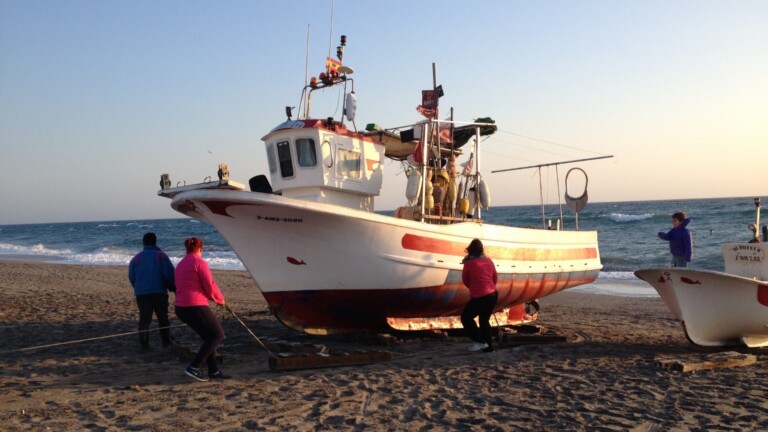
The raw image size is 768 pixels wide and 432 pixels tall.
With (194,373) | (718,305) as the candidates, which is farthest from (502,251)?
(194,373)

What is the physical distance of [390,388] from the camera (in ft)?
21.4

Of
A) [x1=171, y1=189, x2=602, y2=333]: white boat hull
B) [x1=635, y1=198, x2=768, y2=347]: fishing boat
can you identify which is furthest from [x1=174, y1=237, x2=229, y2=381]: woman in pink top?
[x1=635, y1=198, x2=768, y2=347]: fishing boat

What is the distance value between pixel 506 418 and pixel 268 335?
19.5ft

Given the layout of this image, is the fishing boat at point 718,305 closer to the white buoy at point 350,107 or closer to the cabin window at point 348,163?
the cabin window at point 348,163

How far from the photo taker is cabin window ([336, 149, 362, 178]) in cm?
994

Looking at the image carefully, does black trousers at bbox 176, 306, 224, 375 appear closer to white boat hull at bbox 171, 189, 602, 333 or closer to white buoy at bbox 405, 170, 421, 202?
white boat hull at bbox 171, 189, 602, 333

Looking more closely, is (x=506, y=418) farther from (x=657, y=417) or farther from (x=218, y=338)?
(x=218, y=338)

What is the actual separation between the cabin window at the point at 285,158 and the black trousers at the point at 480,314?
3.59 meters

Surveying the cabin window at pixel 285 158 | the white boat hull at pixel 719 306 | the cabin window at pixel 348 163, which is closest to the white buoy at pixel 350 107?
the cabin window at pixel 348 163

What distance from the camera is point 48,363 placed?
7.88 metres

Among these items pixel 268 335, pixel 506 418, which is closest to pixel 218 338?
pixel 506 418

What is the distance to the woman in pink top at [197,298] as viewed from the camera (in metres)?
6.64

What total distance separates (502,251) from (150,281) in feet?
18.3

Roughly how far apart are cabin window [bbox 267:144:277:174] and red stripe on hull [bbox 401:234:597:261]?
2.67 metres
